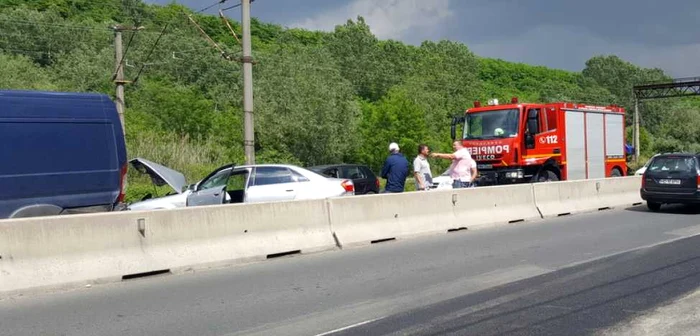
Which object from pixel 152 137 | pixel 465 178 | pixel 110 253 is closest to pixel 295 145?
pixel 152 137

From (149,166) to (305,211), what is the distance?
2.89 m

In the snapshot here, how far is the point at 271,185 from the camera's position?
1399 centimetres

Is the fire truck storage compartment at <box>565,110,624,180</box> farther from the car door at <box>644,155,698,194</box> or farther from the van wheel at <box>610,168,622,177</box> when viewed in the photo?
the car door at <box>644,155,698,194</box>

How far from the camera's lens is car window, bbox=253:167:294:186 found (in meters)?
14.0

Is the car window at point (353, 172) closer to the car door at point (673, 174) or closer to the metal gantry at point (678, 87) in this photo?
the car door at point (673, 174)

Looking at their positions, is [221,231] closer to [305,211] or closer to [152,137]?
[305,211]

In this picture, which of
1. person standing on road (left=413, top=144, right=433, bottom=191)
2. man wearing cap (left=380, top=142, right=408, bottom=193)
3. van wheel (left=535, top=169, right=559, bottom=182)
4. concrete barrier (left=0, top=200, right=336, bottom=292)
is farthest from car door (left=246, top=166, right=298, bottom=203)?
van wheel (left=535, top=169, right=559, bottom=182)

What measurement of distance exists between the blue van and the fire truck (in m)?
11.3

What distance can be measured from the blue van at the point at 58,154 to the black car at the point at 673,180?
12797 millimetres

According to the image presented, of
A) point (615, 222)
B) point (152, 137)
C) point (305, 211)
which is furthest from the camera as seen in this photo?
point (152, 137)

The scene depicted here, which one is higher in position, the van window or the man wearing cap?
the van window

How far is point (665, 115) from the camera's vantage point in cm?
10525

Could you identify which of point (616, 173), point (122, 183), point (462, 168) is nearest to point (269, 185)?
point (122, 183)

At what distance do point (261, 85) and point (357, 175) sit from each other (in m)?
26.1
